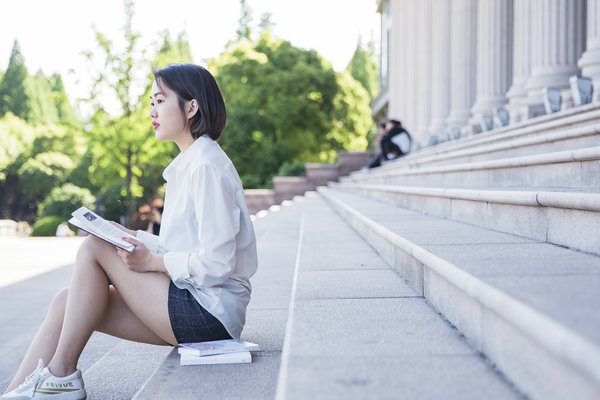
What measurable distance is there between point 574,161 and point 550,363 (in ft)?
9.61

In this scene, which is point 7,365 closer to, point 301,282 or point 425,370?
point 301,282

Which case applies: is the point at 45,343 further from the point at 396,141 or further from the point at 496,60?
the point at 396,141

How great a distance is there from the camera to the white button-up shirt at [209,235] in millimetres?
2859

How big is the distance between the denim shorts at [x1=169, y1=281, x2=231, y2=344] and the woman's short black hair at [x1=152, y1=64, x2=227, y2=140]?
0.79m

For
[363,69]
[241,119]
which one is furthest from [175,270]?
[363,69]

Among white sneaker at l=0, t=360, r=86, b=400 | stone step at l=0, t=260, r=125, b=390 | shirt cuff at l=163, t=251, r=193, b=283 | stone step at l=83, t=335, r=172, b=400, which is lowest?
stone step at l=0, t=260, r=125, b=390

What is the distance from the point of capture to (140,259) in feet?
9.72

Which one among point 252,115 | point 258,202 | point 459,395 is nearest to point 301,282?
point 459,395

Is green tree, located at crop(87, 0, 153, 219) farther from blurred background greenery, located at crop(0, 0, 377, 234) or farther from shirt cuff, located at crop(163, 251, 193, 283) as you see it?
shirt cuff, located at crop(163, 251, 193, 283)

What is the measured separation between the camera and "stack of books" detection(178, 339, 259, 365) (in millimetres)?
2990

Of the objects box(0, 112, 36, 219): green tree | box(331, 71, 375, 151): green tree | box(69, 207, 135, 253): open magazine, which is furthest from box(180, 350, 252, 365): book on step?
box(0, 112, 36, 219): green tree

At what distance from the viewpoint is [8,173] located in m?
57.3

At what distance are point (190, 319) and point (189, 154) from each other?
77 centimetres

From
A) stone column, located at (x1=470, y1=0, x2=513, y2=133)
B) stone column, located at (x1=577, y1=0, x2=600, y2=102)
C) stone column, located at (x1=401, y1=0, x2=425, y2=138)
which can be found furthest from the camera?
stone column, located at (x1=401, y1=0, x2=425, y2=138)
